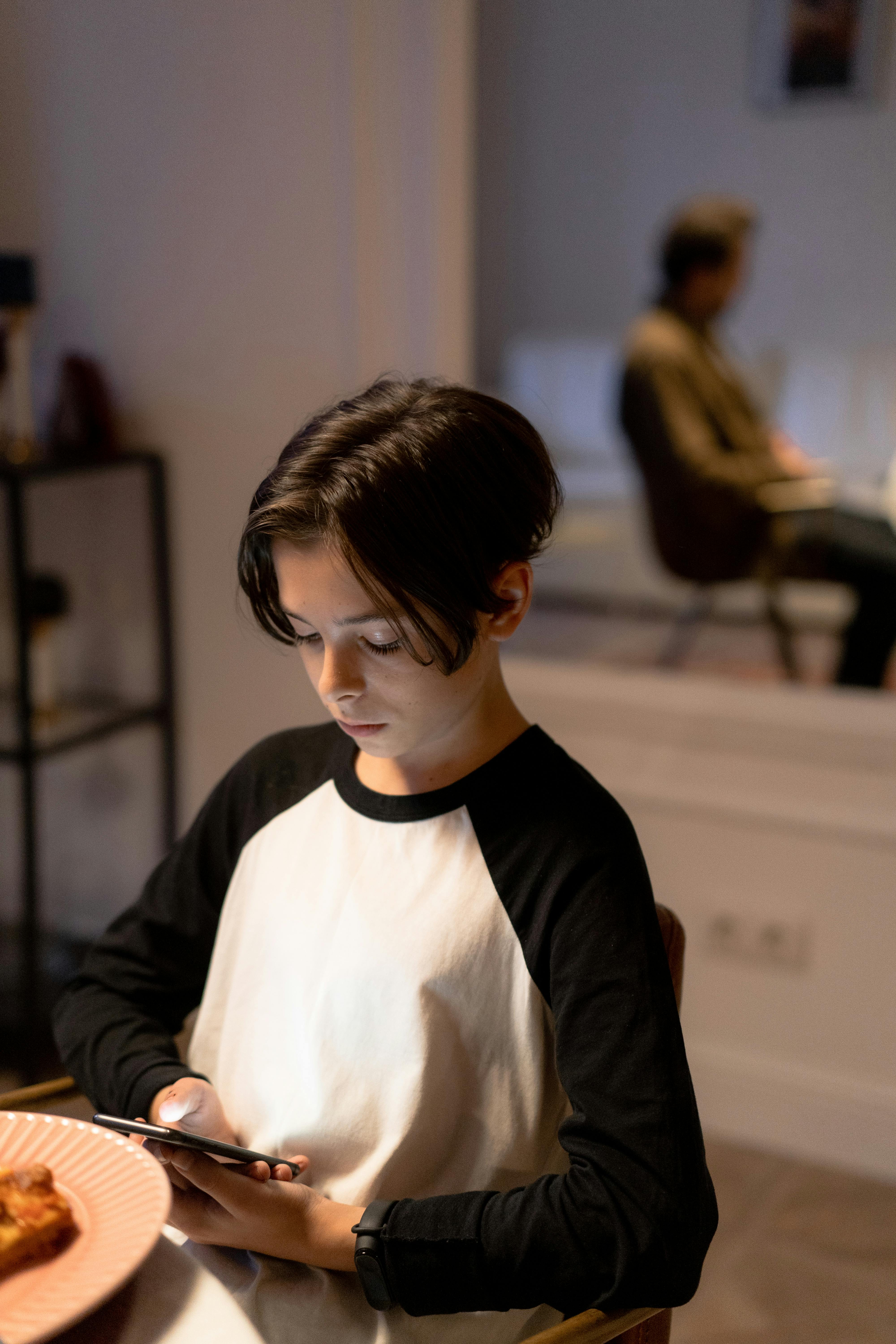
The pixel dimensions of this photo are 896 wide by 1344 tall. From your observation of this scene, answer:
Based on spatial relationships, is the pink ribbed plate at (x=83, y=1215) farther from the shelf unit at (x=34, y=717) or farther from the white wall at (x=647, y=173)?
the white wall at (x=647, y=173)

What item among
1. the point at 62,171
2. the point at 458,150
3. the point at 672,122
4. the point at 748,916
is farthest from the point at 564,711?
the point at 672,122

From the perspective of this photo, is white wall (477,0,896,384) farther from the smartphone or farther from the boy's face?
the smartphone

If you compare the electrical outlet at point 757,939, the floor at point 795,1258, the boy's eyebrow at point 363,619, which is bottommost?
the floor at point 795,1258

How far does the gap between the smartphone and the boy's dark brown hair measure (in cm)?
30

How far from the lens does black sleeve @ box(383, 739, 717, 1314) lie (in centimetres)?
71

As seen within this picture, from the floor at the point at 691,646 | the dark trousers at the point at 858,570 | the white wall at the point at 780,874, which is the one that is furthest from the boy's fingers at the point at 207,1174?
the dark trousers at the point at 858,570

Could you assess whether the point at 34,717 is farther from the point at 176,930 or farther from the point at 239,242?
the point at 176,930

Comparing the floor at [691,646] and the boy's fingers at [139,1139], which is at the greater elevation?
the boy's fingers at [139,1139]

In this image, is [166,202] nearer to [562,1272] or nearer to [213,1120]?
[213,1120]

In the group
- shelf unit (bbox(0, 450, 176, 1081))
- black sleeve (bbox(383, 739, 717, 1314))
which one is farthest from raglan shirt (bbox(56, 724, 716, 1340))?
shelf unit (bbox(0, 450, 176, 1081))

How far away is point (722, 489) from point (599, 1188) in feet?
5.75

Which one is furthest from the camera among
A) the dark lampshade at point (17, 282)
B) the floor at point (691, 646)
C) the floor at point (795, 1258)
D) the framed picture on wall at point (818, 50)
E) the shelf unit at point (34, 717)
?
the framed picture on wall at point (818, 50)

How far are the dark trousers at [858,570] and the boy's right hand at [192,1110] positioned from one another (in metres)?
1.49

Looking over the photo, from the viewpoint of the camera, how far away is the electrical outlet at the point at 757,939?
6.41 feet
